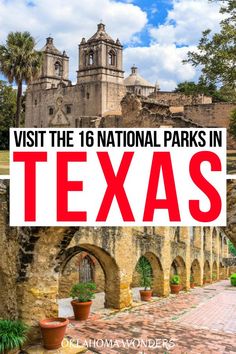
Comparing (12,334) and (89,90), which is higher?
(89,90)

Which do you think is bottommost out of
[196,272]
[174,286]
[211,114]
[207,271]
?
[207,271]

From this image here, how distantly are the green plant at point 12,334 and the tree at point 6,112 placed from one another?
132 ft

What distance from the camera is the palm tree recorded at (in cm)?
2655

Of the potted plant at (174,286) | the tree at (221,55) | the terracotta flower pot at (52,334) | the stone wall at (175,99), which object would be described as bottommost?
the potted plant at (174,286)

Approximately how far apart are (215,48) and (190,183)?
1276cm

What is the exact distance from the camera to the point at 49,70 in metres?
64.0

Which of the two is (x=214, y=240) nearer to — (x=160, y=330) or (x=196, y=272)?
(x=196, y=272)

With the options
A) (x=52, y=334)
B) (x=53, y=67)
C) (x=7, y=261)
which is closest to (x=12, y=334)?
(x=52, y=334)

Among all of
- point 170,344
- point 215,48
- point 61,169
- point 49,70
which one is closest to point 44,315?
point 170,344

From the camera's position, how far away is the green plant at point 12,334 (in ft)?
30.7

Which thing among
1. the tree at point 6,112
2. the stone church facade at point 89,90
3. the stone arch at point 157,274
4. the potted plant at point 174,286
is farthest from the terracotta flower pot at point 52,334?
the stone church facade at point 89,90

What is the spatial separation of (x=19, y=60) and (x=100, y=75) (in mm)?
29748

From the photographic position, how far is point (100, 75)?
55.7 metres

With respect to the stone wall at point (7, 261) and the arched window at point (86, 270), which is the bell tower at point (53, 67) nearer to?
the arched window at point (86, 270)
